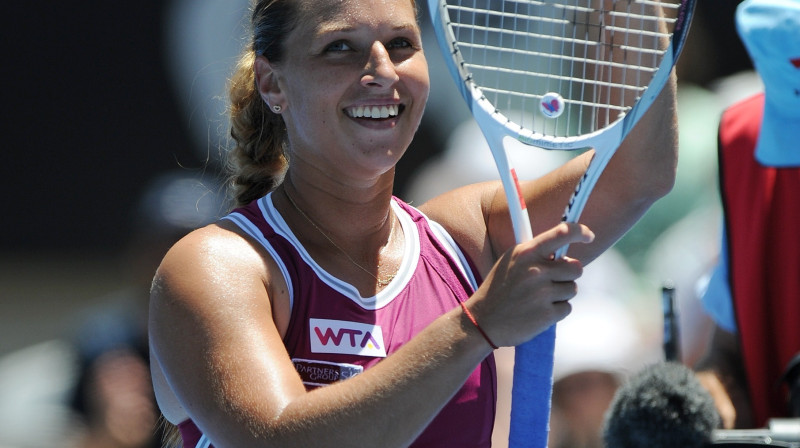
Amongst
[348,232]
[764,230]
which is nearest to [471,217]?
[348,232]

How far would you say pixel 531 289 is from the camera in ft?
5.94

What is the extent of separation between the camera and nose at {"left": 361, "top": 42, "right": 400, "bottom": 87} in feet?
7.08

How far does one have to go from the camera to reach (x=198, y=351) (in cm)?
198

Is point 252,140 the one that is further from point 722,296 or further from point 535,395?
point 722,296

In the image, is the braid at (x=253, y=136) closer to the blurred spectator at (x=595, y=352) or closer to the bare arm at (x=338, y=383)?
the bare arm at (x=338, y=383)

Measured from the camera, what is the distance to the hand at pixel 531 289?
1810mm

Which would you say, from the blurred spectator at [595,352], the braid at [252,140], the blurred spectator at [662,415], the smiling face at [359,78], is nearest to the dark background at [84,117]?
the blurred spectator at [595,352]

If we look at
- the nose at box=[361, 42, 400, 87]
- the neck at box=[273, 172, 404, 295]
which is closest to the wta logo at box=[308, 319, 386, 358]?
the neck at box=[273, 172, 404, 295]

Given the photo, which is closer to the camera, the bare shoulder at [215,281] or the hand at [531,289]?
the hand at [531,289]

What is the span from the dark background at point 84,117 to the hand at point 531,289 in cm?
325

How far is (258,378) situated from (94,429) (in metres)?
2.96

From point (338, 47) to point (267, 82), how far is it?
9.7 inches

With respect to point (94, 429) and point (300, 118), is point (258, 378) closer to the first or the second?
point (300, 118)

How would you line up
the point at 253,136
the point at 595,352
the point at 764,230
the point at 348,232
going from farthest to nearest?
the point at 595,352 → the point at 764,230 → the point at 253,136 → the point at 348,232
